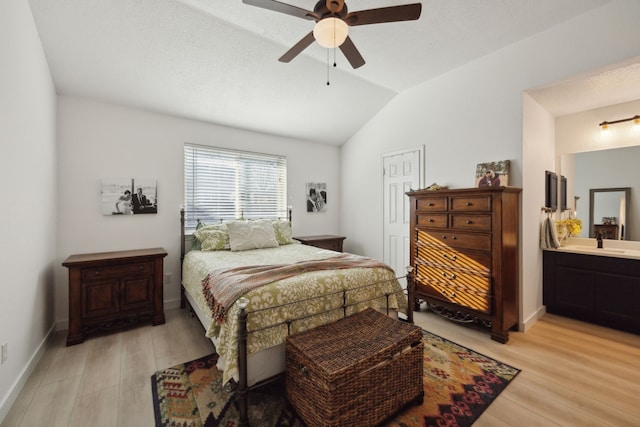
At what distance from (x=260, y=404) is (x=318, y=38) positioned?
264cm

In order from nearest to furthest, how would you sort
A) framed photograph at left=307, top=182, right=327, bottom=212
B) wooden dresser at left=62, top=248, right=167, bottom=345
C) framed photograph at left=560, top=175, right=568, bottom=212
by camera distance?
wooden dresser at left=62, top=248, right=167, bottom=345 → framed photograph at left=560, top=175, right=568, bottom=212 → framed photograph at left=307, top=182, right=327, bottom=212

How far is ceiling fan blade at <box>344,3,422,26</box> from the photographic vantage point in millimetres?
1802

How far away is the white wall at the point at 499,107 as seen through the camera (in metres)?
2.46

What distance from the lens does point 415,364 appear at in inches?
72.4

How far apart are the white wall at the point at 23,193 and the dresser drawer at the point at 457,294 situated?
3.79 meters

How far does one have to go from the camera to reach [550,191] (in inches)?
136

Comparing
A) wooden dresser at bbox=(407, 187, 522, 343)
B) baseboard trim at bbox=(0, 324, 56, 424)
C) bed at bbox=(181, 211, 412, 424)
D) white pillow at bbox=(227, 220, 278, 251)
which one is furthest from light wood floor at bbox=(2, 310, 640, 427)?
white pillow at bbox=(227, 220, 278, 251)

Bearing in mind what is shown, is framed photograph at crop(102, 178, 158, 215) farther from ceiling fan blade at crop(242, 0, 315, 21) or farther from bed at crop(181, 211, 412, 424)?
ceiling fan blade at crop(242, 0, 315, 21)

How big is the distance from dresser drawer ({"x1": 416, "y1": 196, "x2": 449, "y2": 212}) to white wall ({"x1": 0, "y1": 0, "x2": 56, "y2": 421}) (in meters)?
3.76

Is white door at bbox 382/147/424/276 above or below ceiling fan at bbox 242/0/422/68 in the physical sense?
below

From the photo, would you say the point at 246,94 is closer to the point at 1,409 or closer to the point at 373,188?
the point at 373,188

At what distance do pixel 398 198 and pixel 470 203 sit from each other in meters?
1.46

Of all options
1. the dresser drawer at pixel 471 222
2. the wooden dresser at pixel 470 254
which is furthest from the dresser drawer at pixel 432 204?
the dresser drawer at pixel 471 222

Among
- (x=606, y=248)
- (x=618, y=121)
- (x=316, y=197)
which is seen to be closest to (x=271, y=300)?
(x=316, y=197)
